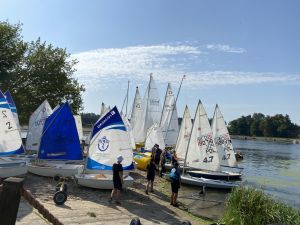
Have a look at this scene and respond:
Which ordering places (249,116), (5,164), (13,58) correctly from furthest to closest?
(249,116)
(13,58)
(5,164)

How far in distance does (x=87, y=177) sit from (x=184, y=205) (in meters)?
4.82

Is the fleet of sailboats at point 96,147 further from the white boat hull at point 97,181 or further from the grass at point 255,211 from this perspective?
the grass at point 255,211

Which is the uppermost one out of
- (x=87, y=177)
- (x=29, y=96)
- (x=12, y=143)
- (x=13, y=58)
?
(x=13, y=58)

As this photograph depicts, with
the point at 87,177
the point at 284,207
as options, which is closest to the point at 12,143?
the point at 87,177

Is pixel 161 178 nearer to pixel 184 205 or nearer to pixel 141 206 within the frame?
pixel 184 205

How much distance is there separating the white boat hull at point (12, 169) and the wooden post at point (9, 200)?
12.9 meters

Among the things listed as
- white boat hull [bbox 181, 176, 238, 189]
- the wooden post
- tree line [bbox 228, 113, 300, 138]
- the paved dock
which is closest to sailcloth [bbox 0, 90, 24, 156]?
the paved dock

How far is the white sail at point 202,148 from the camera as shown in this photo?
24375mm

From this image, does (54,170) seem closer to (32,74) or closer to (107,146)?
(107,146)

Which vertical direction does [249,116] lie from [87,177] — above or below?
above

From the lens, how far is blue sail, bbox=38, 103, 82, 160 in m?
19.8

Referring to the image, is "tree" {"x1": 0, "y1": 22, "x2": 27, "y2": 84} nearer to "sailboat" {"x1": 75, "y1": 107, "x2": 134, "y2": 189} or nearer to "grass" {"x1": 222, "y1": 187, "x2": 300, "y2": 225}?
"sailboat" {"x1": 75, "y1": 107, "x2": 134, "y2": 189}

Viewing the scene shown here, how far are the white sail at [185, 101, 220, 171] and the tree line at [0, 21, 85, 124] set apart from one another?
2075cm

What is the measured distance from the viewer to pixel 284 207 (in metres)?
13.2
